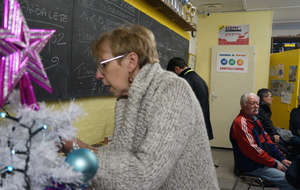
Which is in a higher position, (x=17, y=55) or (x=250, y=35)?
(x=250, y=35)

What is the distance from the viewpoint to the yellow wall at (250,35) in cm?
548

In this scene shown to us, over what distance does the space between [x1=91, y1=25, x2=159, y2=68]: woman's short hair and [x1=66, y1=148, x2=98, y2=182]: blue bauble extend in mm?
445

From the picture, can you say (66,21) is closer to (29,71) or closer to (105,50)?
(105,50)

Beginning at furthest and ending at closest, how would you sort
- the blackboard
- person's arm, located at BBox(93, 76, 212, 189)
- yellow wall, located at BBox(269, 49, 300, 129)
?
yellow wall, located at BBox(269, 49, 300, 129), the blackboard, person's arm, located at BBox(93, 76, 212, 189)

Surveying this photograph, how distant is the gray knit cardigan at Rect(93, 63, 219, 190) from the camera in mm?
701

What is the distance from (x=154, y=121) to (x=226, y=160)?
4.37m

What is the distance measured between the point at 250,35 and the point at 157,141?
17.7 feet

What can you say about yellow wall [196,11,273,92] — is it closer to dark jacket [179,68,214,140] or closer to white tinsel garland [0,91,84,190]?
dark jacket [179,68,214,140]

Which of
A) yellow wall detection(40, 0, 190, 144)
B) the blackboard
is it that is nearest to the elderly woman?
the blackboard

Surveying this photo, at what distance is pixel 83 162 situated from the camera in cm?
53

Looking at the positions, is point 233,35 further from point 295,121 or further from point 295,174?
point 295,174

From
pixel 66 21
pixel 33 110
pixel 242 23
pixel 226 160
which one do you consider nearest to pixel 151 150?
pixel 33 110

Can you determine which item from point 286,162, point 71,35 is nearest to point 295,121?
point 286,162

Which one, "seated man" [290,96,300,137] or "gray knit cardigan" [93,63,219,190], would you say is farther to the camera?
"seated man" [290,96,300,137]
